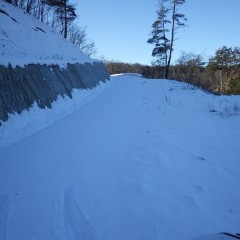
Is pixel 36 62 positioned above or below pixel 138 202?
above

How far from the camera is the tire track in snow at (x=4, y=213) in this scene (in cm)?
333

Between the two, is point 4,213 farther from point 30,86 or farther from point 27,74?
point 27,74

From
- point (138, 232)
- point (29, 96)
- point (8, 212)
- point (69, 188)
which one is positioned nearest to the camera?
point (138, 232)

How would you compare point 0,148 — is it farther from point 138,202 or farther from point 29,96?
point 138,202

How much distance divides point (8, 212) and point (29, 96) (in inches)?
192

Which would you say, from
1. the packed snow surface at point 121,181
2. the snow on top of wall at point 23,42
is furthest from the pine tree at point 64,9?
the packed snow surface at point 121,181

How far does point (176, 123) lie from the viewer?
27.6ft

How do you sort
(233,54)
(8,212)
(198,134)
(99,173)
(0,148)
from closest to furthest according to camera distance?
(8,212)
(99,173)
(0,148)
(198,134)
(233,54)

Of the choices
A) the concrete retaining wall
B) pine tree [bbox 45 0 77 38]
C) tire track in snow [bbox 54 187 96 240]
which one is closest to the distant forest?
pine tree [bbox 45 0 77 38]

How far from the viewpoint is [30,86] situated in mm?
8391

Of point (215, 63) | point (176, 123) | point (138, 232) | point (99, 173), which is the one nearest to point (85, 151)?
point (99, 173)

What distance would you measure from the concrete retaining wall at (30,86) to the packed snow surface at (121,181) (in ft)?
1.28

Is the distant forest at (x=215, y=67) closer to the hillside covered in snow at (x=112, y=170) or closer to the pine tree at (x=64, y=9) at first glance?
the pine tree at (x=64, y=9)

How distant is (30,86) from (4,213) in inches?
211
